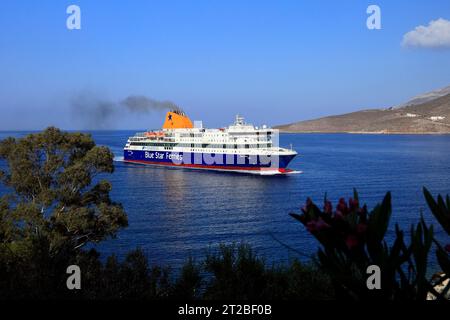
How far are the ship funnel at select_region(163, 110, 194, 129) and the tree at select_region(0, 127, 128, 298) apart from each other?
5144 centimetres

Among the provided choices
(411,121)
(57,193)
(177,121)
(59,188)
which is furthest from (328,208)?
(411,121)

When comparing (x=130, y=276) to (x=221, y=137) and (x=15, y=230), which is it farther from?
(x=221, y=137)

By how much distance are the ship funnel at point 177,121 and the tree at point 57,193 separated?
51.4m

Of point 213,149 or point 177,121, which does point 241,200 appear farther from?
point 177,121

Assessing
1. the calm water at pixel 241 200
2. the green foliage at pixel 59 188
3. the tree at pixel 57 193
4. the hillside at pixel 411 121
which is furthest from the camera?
the hillside at pixel 411 121

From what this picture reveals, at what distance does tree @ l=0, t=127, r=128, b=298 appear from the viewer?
12422mm

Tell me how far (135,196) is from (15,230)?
22.9m

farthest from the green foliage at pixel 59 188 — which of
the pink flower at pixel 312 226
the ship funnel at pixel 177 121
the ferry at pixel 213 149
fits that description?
the ship funnel at pixel 177 121

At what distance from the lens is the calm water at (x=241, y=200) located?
70.5ft

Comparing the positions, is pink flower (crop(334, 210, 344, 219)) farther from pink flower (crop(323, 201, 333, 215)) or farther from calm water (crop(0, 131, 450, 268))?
calm water (crop(0, 131, 450, 268))

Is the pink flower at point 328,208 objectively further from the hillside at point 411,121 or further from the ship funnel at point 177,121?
the hillside at point 411,121

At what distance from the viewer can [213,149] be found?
5544cm

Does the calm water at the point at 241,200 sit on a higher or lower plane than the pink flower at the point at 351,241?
lower

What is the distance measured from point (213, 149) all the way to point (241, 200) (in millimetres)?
21645
